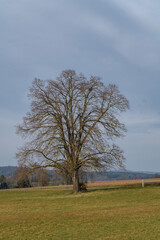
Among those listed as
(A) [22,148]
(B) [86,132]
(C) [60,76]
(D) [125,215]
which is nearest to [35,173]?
(A) [22,148]

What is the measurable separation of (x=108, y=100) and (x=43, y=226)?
64.5 ft

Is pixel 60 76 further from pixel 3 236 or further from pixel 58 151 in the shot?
pixel 3 236

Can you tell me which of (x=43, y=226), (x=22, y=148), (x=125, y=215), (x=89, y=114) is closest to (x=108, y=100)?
(x=89, y=114)

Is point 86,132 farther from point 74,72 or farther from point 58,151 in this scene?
point 74,72

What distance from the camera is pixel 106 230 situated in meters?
12.1

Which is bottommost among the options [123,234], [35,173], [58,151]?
[123,234]

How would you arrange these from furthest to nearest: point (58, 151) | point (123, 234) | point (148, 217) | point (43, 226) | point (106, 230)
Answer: point (58, 151) < point (148, 217) < point (43, 226) < point (106, 230) < point (123, 234)

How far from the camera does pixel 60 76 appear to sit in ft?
107

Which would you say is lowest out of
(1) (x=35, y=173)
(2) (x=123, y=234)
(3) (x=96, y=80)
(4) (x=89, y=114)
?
(2) (x=123, y=234)

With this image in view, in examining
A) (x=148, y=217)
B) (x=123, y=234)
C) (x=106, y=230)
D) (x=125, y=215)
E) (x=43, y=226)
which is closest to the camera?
(x=123, y=234)

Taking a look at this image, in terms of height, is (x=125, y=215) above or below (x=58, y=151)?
below

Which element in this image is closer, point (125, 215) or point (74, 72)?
point (125, 215)

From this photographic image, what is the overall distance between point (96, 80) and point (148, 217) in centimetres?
1950

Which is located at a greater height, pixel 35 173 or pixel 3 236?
pixel 35 173
